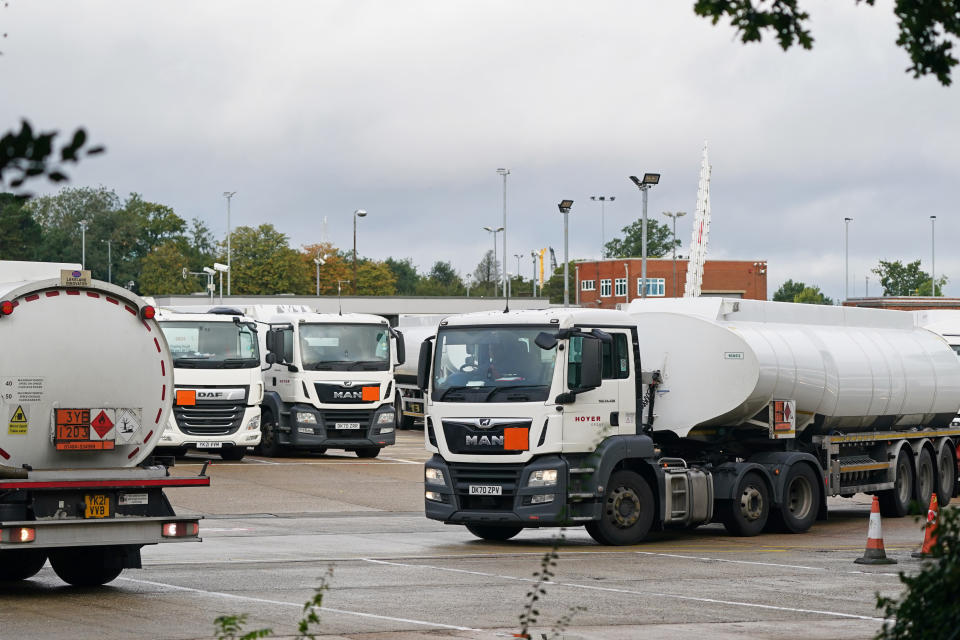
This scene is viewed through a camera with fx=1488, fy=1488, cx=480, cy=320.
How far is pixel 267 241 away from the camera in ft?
429

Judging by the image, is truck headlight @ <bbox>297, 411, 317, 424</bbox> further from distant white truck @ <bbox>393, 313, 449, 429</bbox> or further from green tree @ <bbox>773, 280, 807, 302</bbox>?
green tree @ <bbox>773, 280, 807, 302</bbox>

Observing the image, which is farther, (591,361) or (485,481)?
(485,481)

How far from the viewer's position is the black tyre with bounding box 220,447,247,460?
31.8m

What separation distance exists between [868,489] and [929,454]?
2901 mm

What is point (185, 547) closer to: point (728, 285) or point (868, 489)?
point (868, 489)

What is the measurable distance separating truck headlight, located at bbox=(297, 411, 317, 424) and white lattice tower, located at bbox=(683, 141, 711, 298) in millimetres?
28238

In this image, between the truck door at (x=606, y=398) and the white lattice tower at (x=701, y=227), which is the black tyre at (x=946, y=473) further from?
the white lattice tower at (x=701, y=227)

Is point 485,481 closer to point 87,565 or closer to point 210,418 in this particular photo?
point 87,565

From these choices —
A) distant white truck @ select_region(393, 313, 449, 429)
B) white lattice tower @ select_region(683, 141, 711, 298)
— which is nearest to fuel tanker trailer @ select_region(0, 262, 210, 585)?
distant white truck @ select_region(393, 313, 449, 429)

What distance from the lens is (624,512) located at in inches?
738

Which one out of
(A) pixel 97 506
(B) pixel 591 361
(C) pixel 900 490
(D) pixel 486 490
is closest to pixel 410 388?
(C) pixel 900 490

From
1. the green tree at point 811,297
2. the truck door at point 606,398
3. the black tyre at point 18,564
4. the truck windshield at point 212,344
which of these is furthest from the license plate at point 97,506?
the green tree at point 811,297

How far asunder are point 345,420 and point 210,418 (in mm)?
3218

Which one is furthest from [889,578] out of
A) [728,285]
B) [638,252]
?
[638,252]
